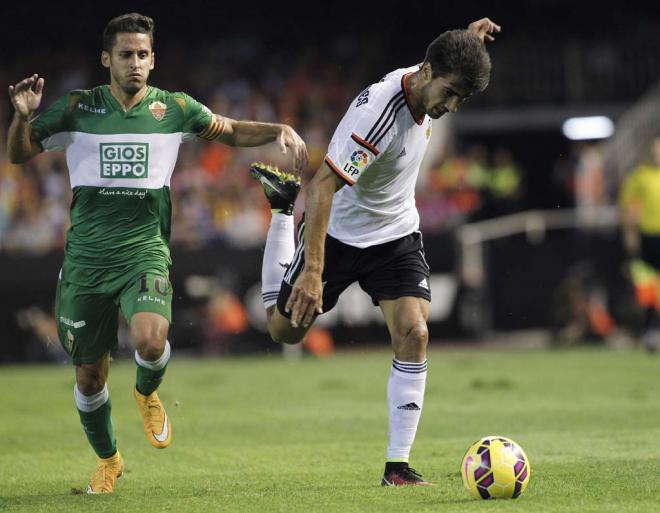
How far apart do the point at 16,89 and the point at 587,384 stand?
8071mm

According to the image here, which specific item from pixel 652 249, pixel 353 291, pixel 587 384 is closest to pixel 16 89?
pixel 587 384

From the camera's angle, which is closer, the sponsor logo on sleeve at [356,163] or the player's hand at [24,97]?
the sponsor logo on sleeve at [356,163]

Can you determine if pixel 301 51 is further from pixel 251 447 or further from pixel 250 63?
pixel 251 447

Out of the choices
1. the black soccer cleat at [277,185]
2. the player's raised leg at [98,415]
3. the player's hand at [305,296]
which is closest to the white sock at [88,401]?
the player's raised leg at [98,415]

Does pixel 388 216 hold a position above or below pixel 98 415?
above

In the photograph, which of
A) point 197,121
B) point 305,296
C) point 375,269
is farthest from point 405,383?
point 197,121

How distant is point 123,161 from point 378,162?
1402mm

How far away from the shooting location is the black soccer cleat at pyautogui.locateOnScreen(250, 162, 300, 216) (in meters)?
8.09

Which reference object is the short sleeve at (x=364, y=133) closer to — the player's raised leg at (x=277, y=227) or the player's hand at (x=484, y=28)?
the player's hand at (x=484, y=28)

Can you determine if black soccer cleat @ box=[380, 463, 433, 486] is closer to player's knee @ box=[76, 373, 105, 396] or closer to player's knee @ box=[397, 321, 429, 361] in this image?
player's knee @ box=[397, 321, 429, 361]

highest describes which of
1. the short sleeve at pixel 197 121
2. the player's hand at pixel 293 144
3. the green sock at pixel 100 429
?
the short sleeve at pixel 197 121

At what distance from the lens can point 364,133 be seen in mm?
6555

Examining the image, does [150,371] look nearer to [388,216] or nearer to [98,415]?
[98,415]

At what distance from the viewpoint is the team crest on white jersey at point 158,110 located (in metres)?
7.14
